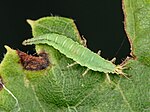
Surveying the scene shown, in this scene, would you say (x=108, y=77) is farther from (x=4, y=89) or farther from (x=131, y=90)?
(x=4, y=89)

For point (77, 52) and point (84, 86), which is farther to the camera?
point (77, 52)

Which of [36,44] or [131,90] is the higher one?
[36,44]

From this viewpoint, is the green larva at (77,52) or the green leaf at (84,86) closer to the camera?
the green leaf at (84,86)

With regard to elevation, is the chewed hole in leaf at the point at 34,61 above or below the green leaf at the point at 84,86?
above

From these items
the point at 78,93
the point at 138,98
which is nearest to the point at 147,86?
the point at 138,98
